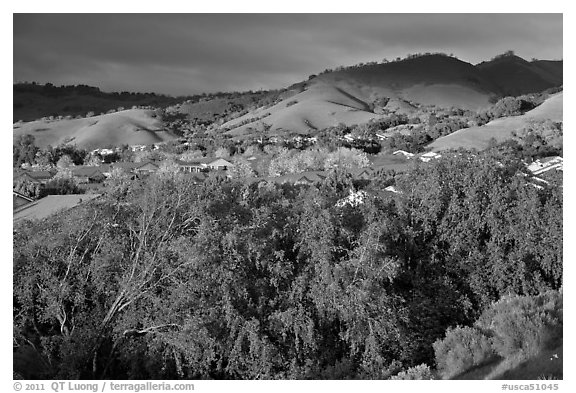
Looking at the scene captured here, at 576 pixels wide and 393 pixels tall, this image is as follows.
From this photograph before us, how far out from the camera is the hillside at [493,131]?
76000 millimetres

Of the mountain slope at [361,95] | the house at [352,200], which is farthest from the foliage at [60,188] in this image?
the mountain slope at [361,95]

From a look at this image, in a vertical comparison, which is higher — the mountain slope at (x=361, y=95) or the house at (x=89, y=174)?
the mountain slope at (x=361, y=95)

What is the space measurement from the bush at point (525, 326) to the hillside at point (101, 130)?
395ft

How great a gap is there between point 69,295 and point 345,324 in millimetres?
5619

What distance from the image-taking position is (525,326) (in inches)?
413

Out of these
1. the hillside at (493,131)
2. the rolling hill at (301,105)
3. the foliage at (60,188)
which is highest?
the rolling hill at (301,105)

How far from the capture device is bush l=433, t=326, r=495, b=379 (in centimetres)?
996

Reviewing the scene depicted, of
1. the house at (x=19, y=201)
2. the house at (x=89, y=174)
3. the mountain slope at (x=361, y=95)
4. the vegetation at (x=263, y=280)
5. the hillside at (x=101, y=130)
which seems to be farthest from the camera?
the mountain slope at (x=361, y=95)

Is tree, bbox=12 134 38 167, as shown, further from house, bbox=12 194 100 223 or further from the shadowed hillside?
house, bbox=12 194 100 223

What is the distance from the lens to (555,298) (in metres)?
12.5

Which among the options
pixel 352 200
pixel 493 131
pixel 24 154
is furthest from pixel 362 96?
pixel 352 200

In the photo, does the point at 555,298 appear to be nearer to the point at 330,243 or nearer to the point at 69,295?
the point at 330,243

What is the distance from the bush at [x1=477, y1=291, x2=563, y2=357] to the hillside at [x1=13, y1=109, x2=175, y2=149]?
12051cm

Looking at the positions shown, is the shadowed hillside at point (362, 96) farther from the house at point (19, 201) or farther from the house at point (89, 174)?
the house at point (19, 201)
